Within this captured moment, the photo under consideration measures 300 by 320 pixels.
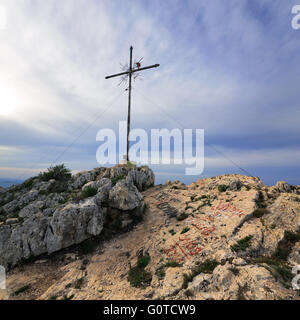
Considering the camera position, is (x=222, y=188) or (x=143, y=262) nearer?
(x=143, y=262)

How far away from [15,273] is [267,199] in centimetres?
2364

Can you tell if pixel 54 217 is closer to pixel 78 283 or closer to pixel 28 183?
pixel 78 283

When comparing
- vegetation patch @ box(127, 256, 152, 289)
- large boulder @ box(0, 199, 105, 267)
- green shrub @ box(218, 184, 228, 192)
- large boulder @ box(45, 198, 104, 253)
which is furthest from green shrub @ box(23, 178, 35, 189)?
green shrub @ box(218, 184, 228, 192)

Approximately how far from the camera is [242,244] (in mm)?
10016

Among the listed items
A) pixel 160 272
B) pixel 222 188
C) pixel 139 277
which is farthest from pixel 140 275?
pixel 222 188

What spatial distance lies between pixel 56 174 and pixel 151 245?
2022 cm

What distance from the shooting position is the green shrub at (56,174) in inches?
958

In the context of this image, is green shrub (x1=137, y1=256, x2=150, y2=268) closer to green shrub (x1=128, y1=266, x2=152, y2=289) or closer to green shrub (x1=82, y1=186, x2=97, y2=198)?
green shrub (x1=128, y1=266, x2=152, y2=289)

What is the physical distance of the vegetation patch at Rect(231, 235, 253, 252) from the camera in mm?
9727

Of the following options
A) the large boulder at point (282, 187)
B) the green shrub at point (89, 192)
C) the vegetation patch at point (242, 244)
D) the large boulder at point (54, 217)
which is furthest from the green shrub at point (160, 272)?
the large boulder at point (282, 187)

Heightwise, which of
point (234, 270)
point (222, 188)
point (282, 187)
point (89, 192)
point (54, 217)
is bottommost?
point (234, 270)
